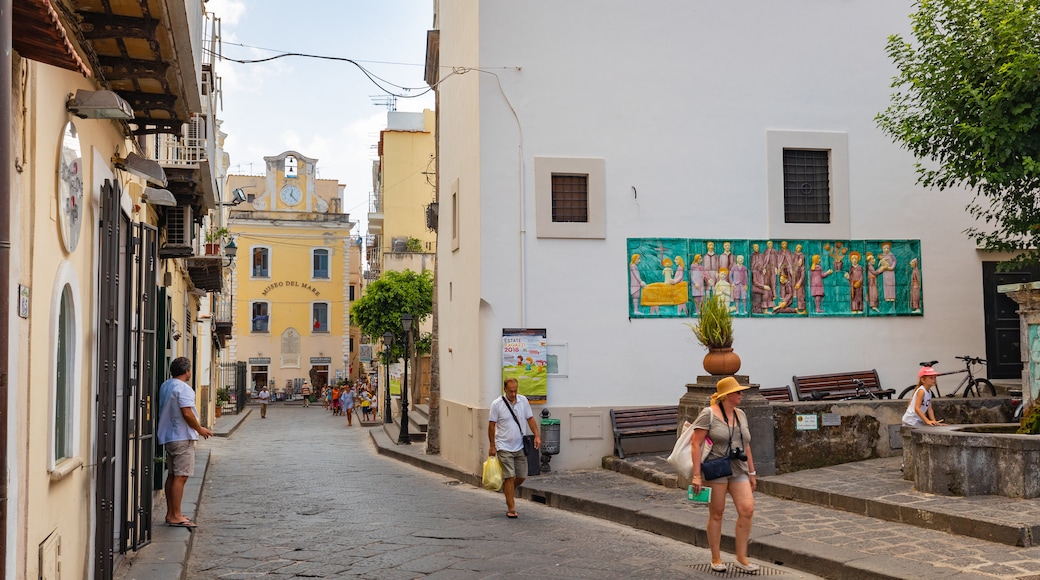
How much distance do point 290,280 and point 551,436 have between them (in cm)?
4845

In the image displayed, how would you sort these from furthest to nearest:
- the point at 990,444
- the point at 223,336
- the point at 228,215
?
the point at 228,215 → the point at 223,336 → the point at 990,444

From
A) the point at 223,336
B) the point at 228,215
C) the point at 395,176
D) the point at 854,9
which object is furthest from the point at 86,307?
the point at 228,215

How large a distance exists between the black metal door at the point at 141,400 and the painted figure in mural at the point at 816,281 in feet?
34.8

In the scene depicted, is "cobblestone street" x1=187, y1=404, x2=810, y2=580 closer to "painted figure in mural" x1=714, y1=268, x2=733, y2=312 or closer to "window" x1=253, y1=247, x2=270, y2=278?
"painted figure in mural" x1=714, y1=268, x2=733, y2=312

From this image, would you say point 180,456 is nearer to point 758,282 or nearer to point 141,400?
point 141,400

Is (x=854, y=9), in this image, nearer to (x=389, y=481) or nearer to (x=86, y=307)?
(x=389, y=481)

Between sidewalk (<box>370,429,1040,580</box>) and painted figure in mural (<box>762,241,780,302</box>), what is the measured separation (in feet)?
12.0

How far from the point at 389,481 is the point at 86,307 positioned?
994 centimetres

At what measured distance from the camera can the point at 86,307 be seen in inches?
284

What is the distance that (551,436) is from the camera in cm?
1537

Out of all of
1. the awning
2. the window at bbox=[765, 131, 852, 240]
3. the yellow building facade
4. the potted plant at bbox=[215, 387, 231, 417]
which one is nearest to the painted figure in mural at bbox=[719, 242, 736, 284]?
the window at bbox=[765, 131, 852, 240]

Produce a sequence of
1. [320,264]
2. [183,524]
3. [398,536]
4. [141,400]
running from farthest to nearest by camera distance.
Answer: [320,264]
[183,524]
[398,536]
[141,400]

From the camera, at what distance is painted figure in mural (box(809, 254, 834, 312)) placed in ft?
53.6

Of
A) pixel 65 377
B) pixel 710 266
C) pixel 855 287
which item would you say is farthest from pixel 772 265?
pixel 65 377
